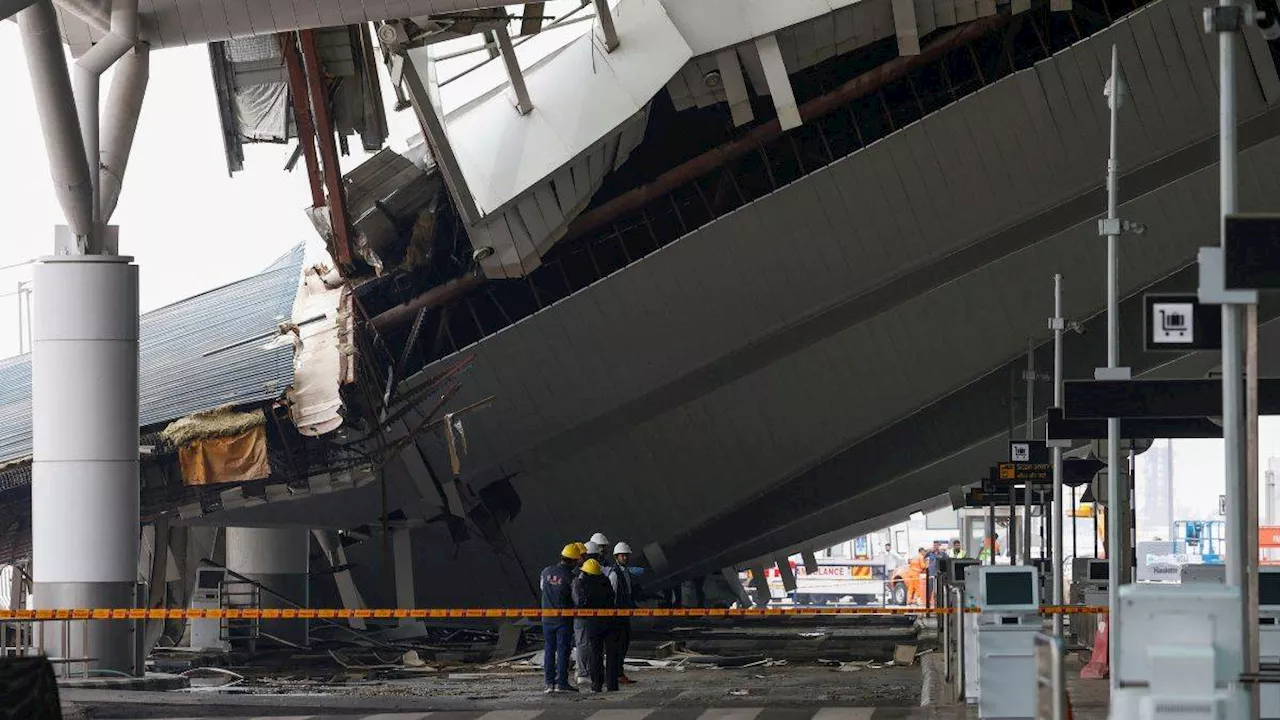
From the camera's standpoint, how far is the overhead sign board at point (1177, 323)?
1271 cm

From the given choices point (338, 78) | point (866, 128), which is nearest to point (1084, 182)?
point (866, 128)

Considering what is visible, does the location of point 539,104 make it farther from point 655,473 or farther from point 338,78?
point 655,473

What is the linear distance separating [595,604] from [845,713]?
13.9ft

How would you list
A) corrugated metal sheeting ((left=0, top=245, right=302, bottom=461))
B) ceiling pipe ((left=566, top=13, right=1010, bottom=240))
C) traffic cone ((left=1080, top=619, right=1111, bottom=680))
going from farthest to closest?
ceiling pipe ((left=566, top=13, right=1010, bottom=240)), corrugated metal sheeting ((left=0, top=245, right=302, bottom=461)), traffic cone ((left=1080, top=619, right=1111, bottom=680))

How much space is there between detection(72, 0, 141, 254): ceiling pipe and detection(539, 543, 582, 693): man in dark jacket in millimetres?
5811

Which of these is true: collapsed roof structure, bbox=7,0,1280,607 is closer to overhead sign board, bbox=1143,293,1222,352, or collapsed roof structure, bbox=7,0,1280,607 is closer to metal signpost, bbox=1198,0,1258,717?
overhead sign board, bbox=1143,293,1222,352

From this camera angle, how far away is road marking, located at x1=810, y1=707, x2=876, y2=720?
56.9ft

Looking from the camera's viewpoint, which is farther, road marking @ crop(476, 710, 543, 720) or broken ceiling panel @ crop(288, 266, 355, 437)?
broken ceiling panel @ crop(288, 266, 355, 437)

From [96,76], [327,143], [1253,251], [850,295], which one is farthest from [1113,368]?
[850,295]

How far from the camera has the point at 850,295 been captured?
33.9 m

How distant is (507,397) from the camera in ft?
111

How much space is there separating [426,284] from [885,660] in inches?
380

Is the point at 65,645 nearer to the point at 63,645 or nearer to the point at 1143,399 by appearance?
the point at 63,645

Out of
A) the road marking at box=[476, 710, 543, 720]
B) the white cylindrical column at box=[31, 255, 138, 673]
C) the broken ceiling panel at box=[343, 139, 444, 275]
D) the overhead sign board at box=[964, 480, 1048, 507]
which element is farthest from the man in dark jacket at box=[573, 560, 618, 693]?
the overhead sign board at box=[964, 480, 1048, 507]
